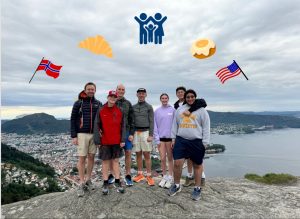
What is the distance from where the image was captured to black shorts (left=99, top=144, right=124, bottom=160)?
5262 millimetres

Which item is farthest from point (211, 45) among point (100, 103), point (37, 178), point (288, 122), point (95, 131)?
point (288, 122)

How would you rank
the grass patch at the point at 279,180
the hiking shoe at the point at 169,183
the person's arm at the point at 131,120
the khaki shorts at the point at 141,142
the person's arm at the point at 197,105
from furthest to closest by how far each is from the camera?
the grass patch at the point at 279,180
the hiking shoe at the point at 169,183
the khaki shorts at the point at 141,142
the person's arm at the point at 131,120
the person's arm at the point at 197,105

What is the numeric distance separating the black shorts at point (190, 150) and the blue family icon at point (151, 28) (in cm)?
247

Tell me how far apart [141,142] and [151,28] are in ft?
8.97

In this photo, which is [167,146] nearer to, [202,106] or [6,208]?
[202,106]

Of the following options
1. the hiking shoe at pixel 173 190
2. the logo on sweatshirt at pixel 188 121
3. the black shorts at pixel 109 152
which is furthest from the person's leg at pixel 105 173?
the logo on sweatshirt at pixel 188 121

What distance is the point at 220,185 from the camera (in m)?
6.88

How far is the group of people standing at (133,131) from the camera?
5176 millimetres

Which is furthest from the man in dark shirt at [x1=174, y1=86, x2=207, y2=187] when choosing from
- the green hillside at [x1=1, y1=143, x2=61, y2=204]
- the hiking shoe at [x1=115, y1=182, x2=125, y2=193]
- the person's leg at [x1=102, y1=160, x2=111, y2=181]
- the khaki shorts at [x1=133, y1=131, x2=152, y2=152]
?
the green hillside at [x1=1, y1=143, x2=61, y2=204]

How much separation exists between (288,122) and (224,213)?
16297 cm

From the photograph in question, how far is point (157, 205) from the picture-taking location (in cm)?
521

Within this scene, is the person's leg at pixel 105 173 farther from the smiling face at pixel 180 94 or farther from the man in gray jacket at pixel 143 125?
the smiling face at pixel 180 94

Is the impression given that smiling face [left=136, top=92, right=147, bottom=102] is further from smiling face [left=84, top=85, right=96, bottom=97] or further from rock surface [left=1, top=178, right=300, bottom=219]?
rock surface [left=1, top=178, right=300, bottom=219]

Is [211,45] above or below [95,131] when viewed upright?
above
